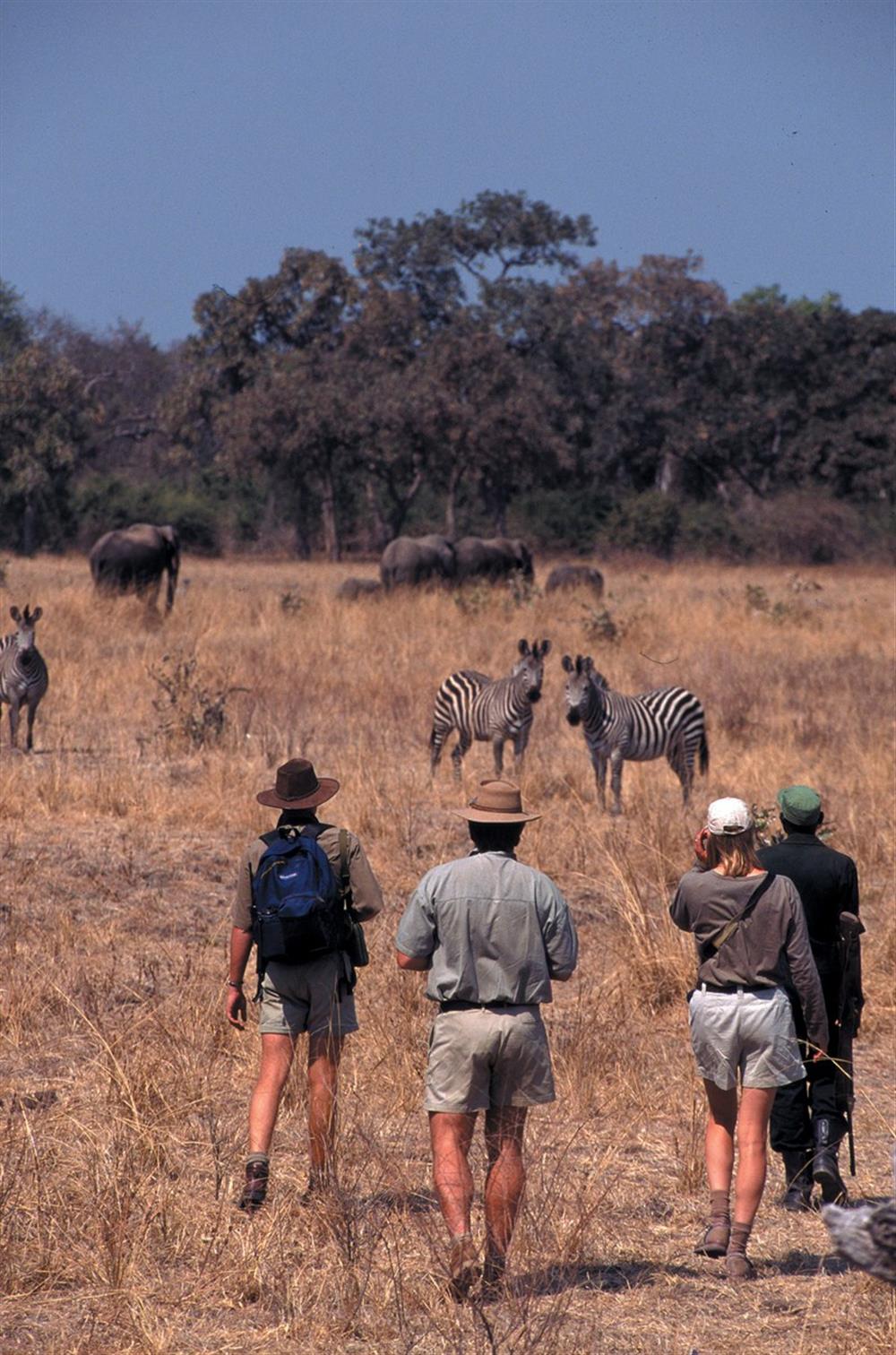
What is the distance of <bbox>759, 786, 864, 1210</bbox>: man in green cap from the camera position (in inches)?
236

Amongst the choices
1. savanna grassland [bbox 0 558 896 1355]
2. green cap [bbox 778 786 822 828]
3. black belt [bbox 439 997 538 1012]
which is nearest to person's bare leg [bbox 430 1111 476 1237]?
savanna grassland [bbox 0 558 896 1355]

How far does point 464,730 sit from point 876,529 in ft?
103

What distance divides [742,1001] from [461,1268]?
1.30 meters

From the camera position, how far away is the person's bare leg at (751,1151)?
5258mm

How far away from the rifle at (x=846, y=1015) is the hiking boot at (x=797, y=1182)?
0.57 feet

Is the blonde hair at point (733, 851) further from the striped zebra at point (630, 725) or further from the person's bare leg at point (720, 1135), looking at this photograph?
the striped zebra at point (630, 725)

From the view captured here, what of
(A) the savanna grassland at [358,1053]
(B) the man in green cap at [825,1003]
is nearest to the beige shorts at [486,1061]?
(A) the savanna grassland at [358,1053]

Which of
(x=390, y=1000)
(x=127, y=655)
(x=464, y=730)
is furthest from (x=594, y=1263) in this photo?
(x=127, y=655)

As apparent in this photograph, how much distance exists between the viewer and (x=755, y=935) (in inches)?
211

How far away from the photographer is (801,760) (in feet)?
46.5

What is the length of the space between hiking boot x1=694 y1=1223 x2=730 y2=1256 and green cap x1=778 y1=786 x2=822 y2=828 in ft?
5.08

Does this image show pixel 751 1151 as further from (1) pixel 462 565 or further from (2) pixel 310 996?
(1) pixel 462 565

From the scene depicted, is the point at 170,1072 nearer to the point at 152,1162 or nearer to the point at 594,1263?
the point at 152,1162

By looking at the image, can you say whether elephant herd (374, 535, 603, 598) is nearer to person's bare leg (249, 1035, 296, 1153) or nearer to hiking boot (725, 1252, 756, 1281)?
person's bare leg (249, 1035, 296, 1153)
